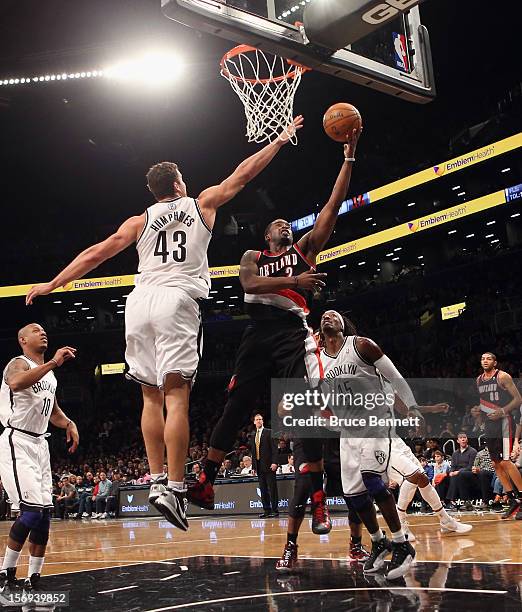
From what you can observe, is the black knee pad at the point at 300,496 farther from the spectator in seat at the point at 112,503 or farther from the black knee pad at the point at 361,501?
the spectator in seat at the point at 112,503

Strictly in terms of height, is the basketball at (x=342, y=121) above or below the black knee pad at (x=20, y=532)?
above

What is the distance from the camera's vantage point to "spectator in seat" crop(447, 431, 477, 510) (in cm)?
1186

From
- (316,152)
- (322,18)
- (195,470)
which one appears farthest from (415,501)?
(316,152)

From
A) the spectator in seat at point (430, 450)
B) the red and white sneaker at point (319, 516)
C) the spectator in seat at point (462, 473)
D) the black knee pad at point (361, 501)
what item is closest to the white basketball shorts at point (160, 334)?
the red and white sneaker at point (319, 516)

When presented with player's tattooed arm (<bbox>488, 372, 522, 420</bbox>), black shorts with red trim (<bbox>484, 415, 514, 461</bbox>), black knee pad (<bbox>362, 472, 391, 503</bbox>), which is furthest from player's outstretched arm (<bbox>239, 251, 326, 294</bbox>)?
black shorts with red trim (<bbox>484, 415, 514, 461</bbox>)

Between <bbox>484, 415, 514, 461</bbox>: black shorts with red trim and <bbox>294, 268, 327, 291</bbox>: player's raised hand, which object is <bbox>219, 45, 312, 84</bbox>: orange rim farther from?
<bbox>484, 415, 514, 461</bbox>: black shorts with red trim

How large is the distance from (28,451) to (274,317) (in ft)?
8.44

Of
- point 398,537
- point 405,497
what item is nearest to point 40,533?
point 398,537

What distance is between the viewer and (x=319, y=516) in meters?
5.74

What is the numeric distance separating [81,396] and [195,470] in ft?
57.9

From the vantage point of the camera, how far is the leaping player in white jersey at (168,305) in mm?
4059

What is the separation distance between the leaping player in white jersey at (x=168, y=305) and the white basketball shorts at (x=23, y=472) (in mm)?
2264

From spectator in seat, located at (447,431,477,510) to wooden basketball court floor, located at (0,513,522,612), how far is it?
2057mm

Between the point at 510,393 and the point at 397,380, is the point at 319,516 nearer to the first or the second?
the point at 397,380
